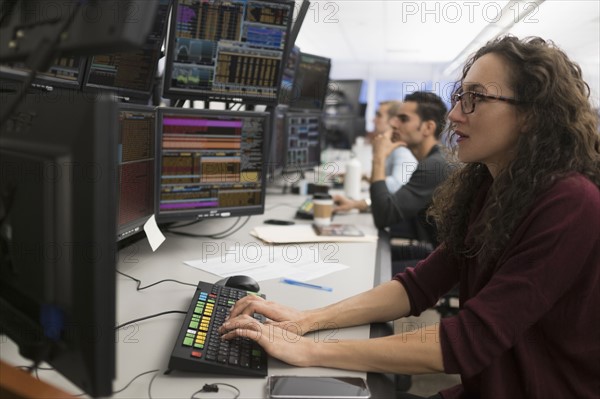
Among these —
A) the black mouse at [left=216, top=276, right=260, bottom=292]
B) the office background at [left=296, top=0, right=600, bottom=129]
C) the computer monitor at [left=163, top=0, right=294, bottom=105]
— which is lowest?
the black mouse at [left=216, top=276, right=260, bottom=292]

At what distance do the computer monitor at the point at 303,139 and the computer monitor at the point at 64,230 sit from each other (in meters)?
2.47

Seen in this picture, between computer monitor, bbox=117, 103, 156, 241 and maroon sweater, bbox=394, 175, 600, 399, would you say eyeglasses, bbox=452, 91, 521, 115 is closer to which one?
maroon sweater, bbox=394, 175, 600, 399

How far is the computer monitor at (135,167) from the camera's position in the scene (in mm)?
1450

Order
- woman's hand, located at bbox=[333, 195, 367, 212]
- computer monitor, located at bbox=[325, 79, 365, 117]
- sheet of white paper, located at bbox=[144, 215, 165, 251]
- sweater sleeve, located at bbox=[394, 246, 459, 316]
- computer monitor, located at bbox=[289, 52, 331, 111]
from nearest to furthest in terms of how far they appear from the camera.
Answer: sweater sleeve, located at bbox=[394, 246, 459, 316]
sheet of white paper, located at bbox=[144, 215, 165, 251]
woman's hand, located at bbox=[333, 195, 367, 212]
computer monitor, located at bbox=[289, 52, 331, 111]
computer monitor, located at bbox=[325, 79, 365, 117]

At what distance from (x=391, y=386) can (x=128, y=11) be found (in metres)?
0.76

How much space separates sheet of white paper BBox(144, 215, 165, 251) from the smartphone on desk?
0.75 m

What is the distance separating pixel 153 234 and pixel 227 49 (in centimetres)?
70

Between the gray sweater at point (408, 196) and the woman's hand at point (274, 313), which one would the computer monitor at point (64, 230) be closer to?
the woman's hand at point (274, 313)

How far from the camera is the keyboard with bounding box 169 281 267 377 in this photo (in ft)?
3.13

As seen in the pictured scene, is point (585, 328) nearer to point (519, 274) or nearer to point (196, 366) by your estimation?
point (519, 274)

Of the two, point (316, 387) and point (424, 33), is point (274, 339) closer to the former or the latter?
point (316, 387)

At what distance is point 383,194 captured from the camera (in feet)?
7.91

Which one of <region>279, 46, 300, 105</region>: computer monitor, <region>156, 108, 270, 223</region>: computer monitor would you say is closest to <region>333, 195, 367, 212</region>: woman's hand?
<region>279, 46, 300, 105</region>: computer monitor

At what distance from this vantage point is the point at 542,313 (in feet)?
3.14
